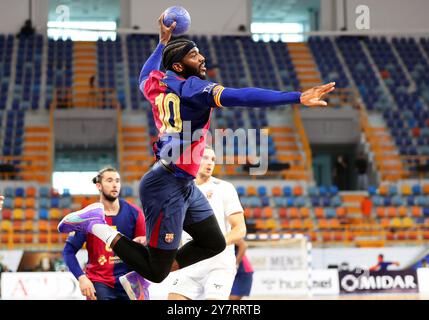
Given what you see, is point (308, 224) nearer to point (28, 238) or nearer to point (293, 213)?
point (293, 213)

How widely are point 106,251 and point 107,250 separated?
0.02m

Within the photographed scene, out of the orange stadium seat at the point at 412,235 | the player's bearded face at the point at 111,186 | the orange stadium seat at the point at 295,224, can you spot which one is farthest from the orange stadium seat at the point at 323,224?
the player's bearded face at the point at 111,186

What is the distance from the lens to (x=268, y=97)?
4.84m

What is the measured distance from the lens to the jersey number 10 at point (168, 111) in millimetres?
5316

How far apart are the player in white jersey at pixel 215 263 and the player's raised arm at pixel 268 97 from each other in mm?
2311

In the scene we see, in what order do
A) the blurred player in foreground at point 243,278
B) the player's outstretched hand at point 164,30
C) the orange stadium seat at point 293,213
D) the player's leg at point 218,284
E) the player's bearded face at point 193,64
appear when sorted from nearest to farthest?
the player's bearded face at point 193,64 < the player's outstretched hand at point 164,30 < the player's leg at point 218,284 < the blurred player in foreground at point 243,278 < the orange stadium seat at point 293,213

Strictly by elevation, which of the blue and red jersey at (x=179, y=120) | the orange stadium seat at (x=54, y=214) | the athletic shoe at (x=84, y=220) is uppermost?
the blue and red jersey at (x=179, y=120)

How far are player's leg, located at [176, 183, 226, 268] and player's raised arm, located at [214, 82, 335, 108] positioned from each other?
0.93 meters

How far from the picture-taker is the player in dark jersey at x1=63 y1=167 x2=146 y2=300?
22.5 ft

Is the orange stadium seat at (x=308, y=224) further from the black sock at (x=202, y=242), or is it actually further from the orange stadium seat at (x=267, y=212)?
the black sock at (x=202, y=242)

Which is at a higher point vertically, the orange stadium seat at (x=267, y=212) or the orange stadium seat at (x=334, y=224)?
the orange stadium seat at (x=267, y=212)

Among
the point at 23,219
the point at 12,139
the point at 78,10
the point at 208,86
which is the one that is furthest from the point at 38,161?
the point at 208,86

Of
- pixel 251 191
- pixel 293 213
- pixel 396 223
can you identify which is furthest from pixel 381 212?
pixel 251 191
